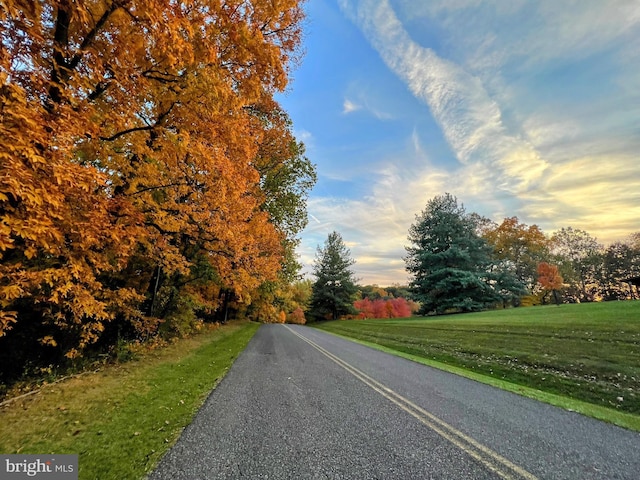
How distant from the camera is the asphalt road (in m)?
3.10

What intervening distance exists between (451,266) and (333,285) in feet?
66.8

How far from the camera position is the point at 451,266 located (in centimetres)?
3572

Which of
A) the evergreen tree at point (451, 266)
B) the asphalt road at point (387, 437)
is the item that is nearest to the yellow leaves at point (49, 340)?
the asphalt road at point (387, 437)

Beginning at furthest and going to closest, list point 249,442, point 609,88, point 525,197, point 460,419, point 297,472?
1. point 525,197
2. point 609,88
3. point 460,419
4. point 249,442
5. point 297,472

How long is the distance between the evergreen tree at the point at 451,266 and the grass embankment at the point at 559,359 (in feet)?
55.2

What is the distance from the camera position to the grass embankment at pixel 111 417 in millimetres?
3256

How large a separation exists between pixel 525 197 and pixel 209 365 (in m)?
27.1

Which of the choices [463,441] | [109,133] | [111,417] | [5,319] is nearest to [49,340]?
[5,319]

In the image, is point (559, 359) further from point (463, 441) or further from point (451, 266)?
point (451, 266)

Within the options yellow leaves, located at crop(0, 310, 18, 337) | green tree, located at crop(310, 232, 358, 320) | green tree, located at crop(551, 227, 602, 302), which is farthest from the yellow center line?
green tree, located at crop(551, 227, 602, 302)

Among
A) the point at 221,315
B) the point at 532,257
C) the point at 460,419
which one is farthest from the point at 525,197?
the point at 532,257

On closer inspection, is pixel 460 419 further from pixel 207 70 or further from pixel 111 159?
pixel 111 159

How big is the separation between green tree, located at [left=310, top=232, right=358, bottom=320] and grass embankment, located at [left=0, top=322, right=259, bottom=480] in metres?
41.6

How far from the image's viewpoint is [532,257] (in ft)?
167
